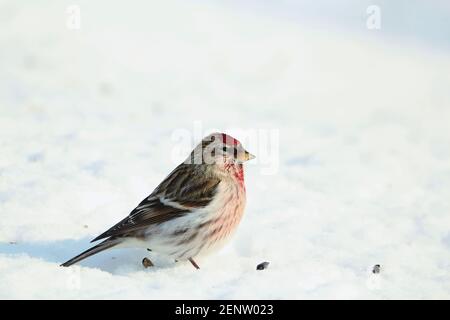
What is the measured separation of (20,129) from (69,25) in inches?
169

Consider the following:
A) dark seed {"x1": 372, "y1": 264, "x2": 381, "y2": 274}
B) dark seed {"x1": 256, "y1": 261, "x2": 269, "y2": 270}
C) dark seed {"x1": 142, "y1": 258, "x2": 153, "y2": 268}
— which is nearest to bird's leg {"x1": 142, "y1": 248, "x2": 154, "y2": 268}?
dark seed {"x1": 142, "y1": 258, "x2": 153, "y2": 268}

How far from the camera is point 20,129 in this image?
24.2ft

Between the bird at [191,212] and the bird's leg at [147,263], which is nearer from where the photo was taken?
the bird at [191,212]

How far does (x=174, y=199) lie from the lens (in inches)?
201

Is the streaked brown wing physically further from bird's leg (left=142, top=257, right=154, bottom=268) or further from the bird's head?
bird's leg (left=142, top=257, right=154, bottom=268)

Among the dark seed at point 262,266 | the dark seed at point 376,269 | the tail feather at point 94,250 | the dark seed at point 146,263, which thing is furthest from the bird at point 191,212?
the dark seed at point 376,269

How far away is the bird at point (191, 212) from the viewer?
4914 mm

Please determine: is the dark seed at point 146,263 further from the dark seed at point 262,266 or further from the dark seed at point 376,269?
the dark seed at point 376,269

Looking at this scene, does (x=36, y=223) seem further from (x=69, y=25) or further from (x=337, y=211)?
(x=69, y=25)

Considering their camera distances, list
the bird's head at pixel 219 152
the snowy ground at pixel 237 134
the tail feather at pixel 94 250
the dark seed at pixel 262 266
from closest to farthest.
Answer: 1. the tail feather at pixel 94 250
2. the snowy ground at pixel 237 134
3. the dark seed at pixel 262 266
4. the bird's head at pixel 219 152

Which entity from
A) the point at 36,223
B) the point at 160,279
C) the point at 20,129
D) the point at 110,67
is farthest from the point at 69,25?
the point at 160,279
